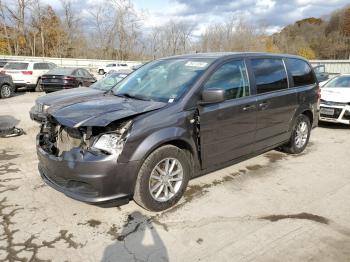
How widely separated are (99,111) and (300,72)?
3.95m

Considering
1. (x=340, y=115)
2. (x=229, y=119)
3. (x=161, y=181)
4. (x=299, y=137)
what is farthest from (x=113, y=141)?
(x=340, y=115)

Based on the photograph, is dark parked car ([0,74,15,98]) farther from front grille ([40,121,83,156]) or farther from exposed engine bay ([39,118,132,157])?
exposed engine bay ([39,118,132,157])

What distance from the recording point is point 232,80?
4.61m

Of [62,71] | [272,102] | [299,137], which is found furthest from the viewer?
[62,71]

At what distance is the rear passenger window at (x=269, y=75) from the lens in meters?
4.99

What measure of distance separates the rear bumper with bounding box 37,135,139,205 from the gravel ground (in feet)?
1.19

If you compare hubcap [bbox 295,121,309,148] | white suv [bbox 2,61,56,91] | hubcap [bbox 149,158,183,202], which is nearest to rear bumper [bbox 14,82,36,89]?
white suv [bbox 2,61,56,91]

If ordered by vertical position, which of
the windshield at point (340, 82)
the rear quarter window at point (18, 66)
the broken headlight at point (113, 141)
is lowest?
the broken headlight at point (113, 141)

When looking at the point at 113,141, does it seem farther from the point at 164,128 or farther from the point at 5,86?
the point at 5,86

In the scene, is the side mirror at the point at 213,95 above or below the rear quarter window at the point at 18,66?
below

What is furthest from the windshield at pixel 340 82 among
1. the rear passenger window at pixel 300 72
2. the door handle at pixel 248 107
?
the door handle at pixel 248 107

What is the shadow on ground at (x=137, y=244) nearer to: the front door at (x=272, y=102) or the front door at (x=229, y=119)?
the front door at (x=229, y=119)

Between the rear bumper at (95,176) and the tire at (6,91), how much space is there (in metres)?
12.6

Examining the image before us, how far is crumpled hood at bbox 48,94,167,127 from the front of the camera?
11.6ft
